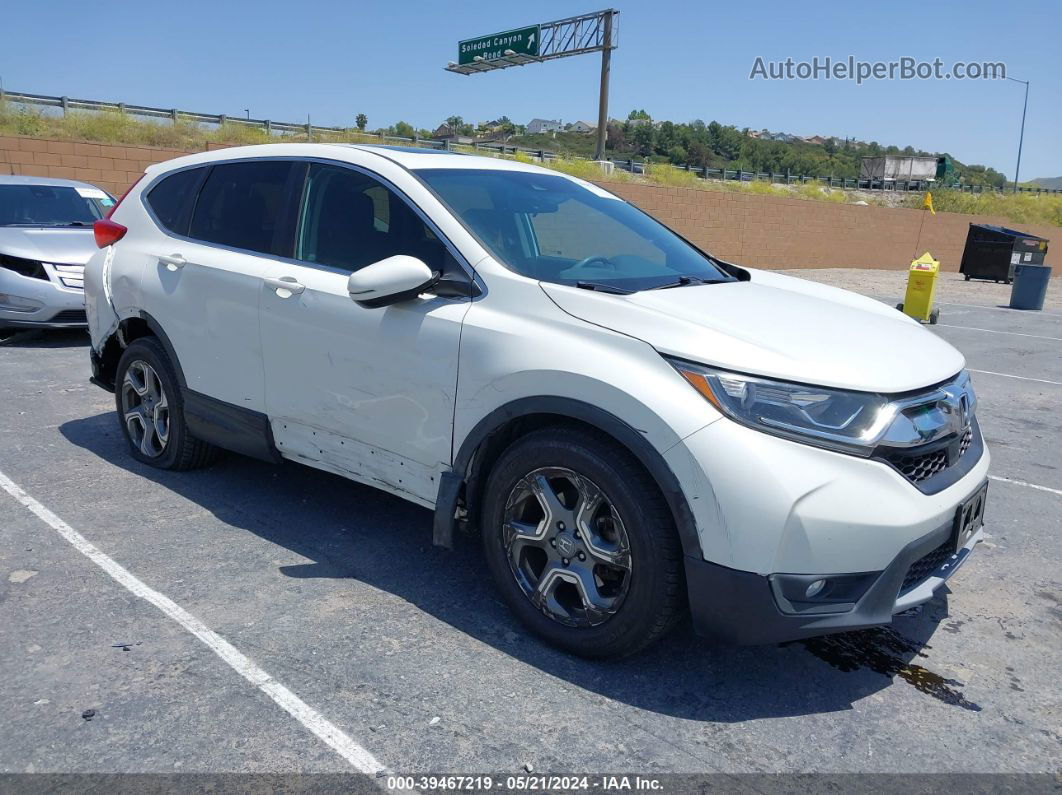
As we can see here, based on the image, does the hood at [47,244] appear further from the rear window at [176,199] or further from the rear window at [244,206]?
the rear window at [244,206]

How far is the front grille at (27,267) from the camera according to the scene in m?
8.38

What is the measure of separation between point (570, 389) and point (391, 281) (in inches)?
34.0

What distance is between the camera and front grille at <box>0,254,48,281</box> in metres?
8.38

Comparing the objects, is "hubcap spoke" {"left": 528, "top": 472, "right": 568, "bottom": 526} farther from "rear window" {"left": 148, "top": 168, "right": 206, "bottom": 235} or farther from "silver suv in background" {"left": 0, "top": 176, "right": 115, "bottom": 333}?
"silver suv in background" {"left": 0, "top": 176, "right": 115, "bottom": 333}

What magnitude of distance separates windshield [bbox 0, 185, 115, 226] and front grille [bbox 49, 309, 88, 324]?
4.17 ft

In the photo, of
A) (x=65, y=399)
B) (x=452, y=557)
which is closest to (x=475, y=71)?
(x=65, y=399)

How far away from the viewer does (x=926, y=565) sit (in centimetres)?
303

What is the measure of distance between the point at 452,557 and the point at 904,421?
6.89 feet

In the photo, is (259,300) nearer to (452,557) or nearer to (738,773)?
(452,557)

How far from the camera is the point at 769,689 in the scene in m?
3.09

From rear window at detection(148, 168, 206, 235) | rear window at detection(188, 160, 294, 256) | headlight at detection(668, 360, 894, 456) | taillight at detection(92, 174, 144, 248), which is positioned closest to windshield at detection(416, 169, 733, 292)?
headlight at detection(668, 360, 894, 456)

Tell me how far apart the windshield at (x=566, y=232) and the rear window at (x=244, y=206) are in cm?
89

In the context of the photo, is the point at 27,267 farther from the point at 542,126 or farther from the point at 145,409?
the point at 542,126

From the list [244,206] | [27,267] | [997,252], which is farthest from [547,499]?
[997,252]
